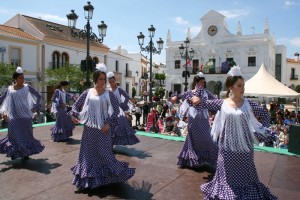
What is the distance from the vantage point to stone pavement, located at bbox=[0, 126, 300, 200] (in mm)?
4457

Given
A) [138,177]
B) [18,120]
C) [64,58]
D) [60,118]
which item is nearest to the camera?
[138,177]

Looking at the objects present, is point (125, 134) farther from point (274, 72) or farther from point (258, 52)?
point (274, 72)

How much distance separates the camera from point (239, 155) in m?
3.62

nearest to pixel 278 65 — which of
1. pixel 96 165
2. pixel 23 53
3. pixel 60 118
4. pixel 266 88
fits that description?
pixel 266 88

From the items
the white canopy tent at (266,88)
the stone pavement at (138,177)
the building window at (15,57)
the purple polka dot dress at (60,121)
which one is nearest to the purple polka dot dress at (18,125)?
the stone pavement at (138,177)

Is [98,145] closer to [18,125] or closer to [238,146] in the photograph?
[238,146]

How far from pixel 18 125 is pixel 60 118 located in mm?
2490

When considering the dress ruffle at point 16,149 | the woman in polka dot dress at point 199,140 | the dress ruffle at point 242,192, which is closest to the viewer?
the dress ruffle at point 242,192

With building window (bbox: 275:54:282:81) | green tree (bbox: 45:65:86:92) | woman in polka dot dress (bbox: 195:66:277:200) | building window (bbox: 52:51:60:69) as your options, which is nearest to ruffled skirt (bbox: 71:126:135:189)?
woman in polka dot dress (bbox: 195:66:277:200)

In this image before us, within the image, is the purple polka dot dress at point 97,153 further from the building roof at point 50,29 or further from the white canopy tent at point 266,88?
the building roof at point 50,29

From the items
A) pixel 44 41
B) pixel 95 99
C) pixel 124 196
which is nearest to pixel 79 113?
pixel 95 99

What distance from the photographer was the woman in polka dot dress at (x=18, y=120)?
19.4 feet

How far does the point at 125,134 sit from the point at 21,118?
7.28 ft

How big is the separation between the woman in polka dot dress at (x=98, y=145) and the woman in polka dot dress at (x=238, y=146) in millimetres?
1449
